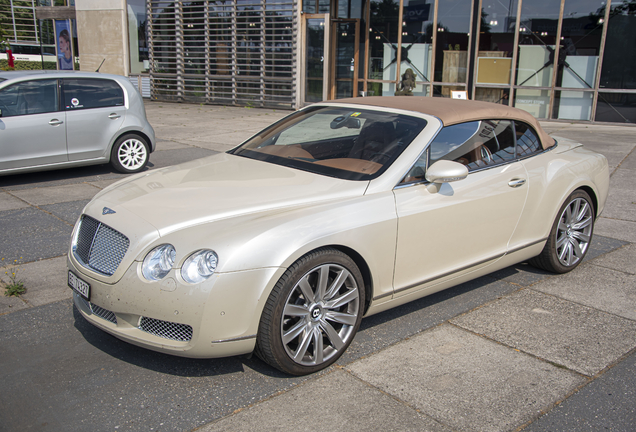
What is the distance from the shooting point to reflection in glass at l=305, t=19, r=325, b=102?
1969cm

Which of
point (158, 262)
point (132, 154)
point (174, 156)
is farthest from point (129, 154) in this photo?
point (158, 262)

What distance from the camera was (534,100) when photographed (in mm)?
17422

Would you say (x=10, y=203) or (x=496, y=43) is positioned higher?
(x=496, y=43)

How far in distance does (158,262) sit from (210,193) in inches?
26.9

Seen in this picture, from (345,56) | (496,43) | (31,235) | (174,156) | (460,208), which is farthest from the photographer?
(345,56)

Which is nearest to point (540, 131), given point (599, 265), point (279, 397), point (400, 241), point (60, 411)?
point (599, 265)

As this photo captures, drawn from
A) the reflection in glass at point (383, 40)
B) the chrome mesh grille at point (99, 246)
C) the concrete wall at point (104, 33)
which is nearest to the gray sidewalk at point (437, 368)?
the chrome mesh grille at point (99, 246)

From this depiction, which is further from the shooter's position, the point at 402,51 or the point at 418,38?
the point at 402,51

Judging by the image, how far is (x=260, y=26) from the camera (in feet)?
67.8

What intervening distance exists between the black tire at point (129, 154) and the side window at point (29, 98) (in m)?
1.11

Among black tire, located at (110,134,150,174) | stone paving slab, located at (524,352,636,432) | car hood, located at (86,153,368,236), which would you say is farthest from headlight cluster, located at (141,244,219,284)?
black tire, located at (110,134,150,174)

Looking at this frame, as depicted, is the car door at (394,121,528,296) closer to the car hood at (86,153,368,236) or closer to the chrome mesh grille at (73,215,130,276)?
the car hood at (86,153,368,236)

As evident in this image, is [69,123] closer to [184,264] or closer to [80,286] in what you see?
[80,286]

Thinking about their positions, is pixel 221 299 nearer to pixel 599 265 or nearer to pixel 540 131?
pixel 540 131
